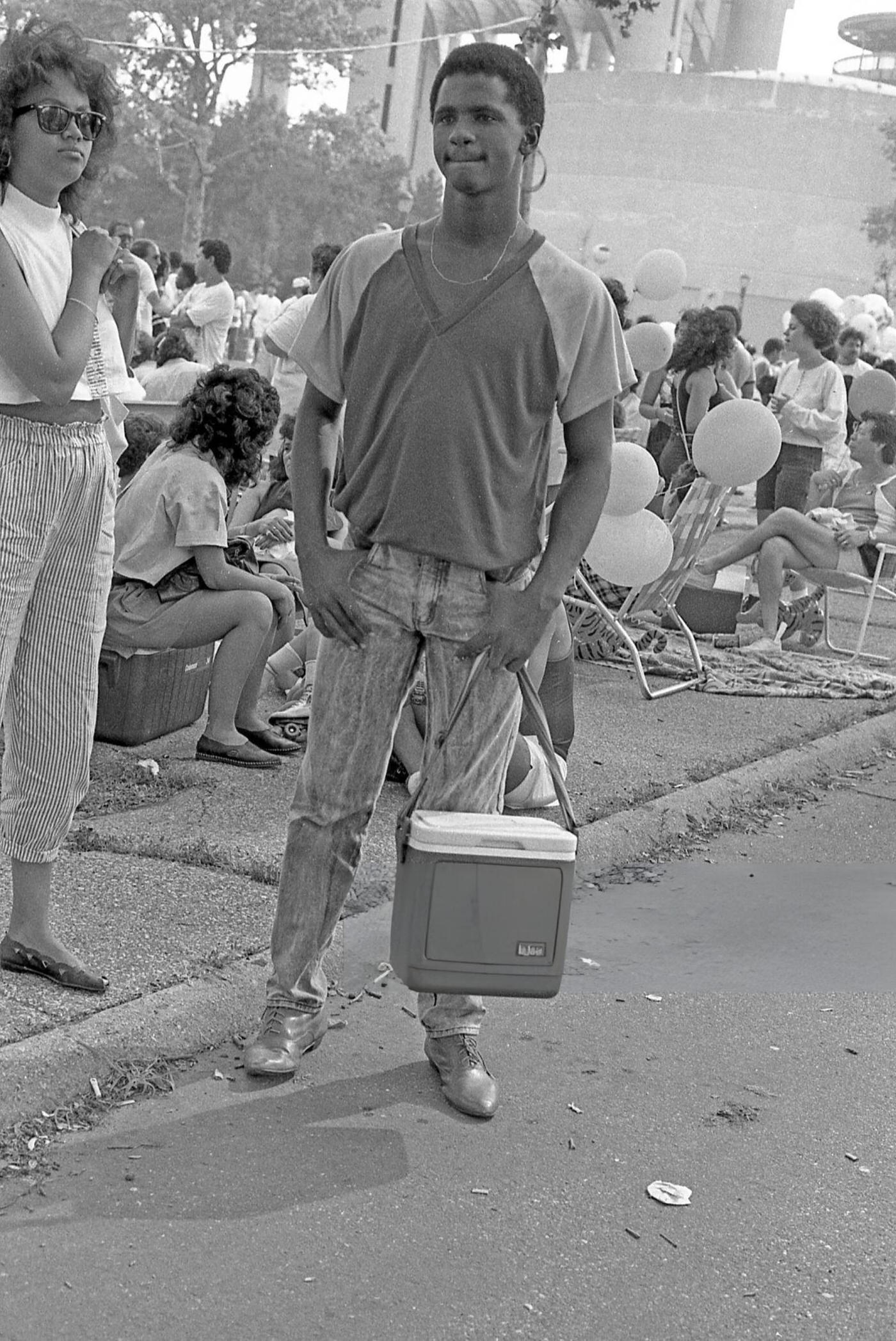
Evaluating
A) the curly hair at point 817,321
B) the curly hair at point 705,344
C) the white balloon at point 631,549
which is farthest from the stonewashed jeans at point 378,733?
the curly hair at point 817,321

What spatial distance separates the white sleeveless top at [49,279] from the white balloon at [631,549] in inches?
176

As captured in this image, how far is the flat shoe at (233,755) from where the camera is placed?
6152mm

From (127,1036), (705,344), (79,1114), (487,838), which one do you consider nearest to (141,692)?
(127,1036)

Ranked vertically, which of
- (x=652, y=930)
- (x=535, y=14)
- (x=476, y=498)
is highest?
(x=535, y=14)

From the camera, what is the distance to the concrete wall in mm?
75438

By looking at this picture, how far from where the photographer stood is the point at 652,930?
16.9ft

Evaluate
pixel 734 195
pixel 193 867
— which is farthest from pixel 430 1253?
pixel 734 195

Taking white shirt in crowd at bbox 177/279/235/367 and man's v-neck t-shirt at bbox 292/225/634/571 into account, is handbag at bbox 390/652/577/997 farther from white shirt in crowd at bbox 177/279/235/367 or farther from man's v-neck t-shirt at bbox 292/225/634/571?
white shirt in crowd at bbox 177/279/235/367

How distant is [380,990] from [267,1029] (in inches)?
26.5

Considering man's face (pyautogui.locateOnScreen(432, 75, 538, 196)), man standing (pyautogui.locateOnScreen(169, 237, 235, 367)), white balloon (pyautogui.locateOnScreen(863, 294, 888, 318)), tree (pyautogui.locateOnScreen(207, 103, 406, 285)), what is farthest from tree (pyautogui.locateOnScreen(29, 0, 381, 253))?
man's face (pyautogui.locateOnScreen(432, 75, 538, 196))

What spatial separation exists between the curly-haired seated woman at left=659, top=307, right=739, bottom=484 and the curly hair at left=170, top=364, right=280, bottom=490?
4893 millimetres

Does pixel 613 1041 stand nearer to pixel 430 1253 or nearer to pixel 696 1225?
pixel 696 1225

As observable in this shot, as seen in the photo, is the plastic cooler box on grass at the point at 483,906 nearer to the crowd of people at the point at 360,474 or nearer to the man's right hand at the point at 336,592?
the crowd of people at the point at 360,474

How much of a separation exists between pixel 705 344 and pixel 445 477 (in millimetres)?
7812
